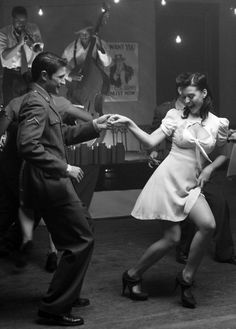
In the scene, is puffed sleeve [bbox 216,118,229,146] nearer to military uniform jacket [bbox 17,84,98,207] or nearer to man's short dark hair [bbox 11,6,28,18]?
military uniform jacket [bbox 17,84,98,207]

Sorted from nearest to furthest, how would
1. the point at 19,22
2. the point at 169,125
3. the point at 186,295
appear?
the point at 186,295 → the point at 169,125 → the point at 19,22

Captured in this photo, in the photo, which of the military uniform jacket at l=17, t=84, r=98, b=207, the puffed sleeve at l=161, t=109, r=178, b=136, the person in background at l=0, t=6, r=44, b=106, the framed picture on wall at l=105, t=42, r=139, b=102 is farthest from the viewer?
the framed picture on wall at l=105, t=42, r=139, b=102

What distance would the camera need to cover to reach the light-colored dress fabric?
4.53m

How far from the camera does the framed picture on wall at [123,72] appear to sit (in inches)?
351

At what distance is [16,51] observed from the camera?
7.55m

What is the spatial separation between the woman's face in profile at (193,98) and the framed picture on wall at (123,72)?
4.14 m

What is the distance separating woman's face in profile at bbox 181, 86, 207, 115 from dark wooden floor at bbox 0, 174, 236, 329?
1.38 metres

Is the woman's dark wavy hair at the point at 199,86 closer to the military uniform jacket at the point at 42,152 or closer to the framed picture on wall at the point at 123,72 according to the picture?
the military uniform jacket at the point at 42,152

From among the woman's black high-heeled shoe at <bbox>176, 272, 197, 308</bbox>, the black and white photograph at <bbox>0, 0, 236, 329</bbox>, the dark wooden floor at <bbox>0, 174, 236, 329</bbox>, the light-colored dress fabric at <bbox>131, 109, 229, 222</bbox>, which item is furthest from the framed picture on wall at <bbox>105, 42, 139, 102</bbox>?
the woman's black high-heeled shoe at <bbox>176, 272, 197, 308</bbox>

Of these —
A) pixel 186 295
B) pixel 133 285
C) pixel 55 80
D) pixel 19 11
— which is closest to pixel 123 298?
pixel 133 285

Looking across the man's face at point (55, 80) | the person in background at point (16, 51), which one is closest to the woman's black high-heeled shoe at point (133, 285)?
the man's face at point (55, 80)

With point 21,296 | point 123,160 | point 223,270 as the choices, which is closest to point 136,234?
point 123,160

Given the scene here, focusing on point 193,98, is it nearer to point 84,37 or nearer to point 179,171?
point 179,171

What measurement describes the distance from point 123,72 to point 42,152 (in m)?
5.35
